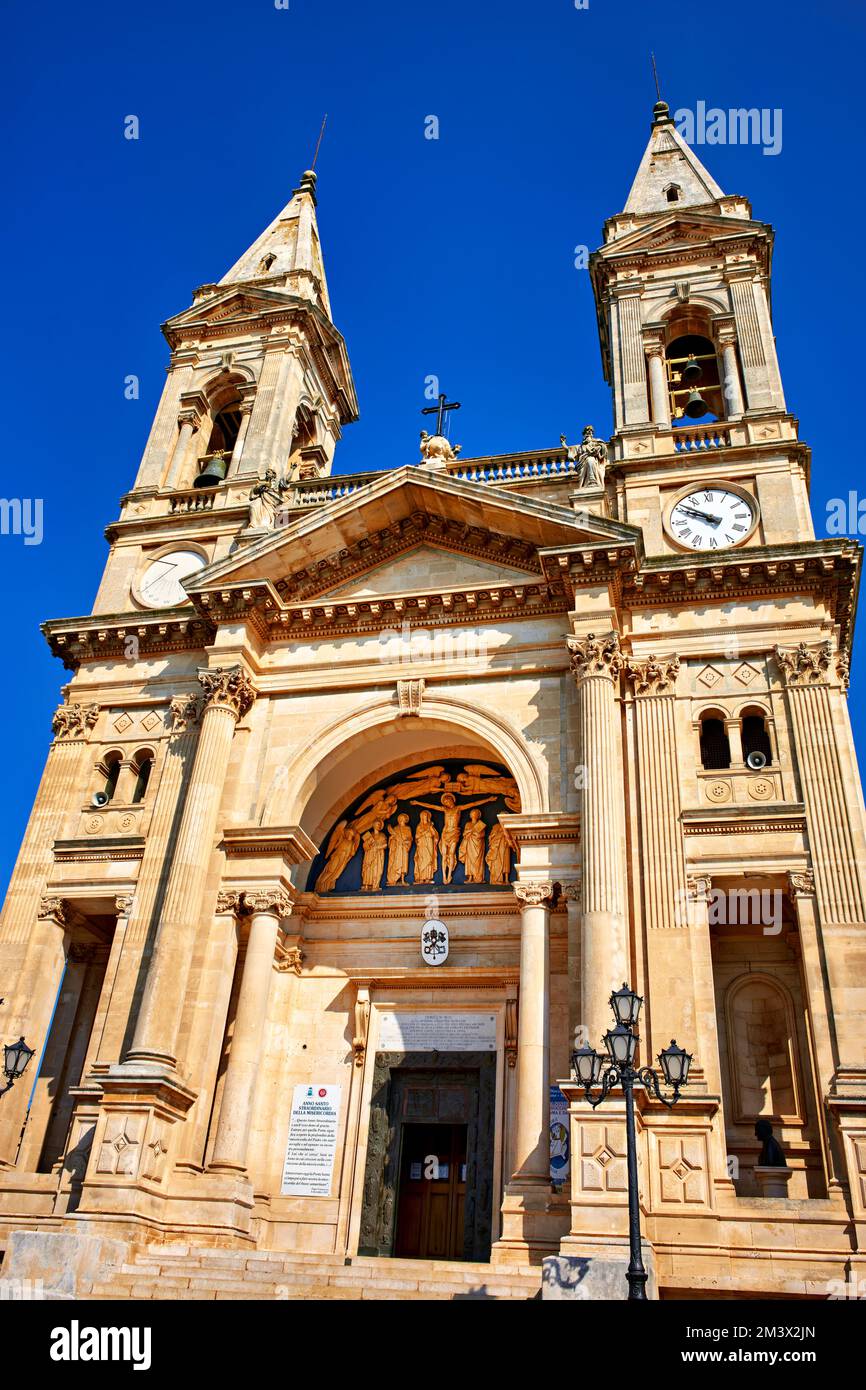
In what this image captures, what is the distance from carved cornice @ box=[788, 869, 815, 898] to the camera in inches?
696

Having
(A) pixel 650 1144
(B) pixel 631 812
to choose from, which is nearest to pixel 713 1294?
(A) pixel 650 1144

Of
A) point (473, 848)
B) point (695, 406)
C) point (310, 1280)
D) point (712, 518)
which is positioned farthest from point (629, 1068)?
point (695, 406)

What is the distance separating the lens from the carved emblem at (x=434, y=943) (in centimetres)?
2075

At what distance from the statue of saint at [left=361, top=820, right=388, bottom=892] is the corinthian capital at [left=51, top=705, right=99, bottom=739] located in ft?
20.9

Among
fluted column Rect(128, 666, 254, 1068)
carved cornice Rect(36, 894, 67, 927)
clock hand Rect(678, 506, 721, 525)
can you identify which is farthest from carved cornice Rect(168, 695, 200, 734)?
clock hand Rect(678, 506, 721, 525)

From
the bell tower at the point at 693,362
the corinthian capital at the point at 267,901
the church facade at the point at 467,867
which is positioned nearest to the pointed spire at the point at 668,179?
the bell tower at the point at 693,362

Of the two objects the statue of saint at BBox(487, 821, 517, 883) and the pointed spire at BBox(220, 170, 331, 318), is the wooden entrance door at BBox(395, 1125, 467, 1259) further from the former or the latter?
the pointed spire at BBox(220, 170, 331, 318)

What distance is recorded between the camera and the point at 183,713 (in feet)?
74.3

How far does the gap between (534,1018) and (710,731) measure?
643 centimetres

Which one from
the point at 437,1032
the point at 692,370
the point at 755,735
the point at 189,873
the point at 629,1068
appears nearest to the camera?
the point at 629,1068

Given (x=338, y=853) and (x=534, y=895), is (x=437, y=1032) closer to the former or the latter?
(x=534, y=895)

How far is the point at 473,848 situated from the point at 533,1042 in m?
5.39

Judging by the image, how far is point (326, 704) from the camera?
22.1 meters

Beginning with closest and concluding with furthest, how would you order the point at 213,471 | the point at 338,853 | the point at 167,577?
1. the point at 338,853
2. the point at 167,577
3. the point at 213,471
